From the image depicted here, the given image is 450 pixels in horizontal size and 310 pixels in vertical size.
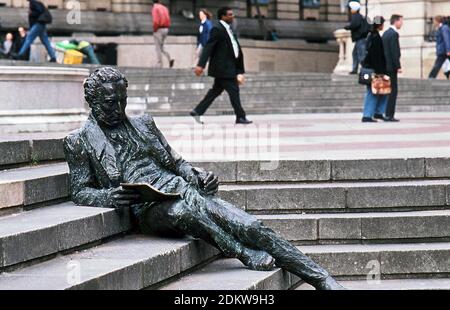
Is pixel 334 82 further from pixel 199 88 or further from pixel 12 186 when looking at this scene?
pixel 12 186

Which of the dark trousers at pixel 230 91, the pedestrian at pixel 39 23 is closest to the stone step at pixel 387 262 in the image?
the dark trousers at pixel 230 91

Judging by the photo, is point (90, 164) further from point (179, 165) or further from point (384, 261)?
point (384, 261)

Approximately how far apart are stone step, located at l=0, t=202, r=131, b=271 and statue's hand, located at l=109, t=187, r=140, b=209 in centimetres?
7

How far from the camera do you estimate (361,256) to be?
9.63 metres

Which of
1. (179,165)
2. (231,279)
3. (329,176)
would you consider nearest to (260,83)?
(329,176)

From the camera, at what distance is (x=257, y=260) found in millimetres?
8531

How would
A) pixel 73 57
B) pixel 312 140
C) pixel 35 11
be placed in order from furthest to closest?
pixel 73 57 < pixel 35 11 < pixel 312 140

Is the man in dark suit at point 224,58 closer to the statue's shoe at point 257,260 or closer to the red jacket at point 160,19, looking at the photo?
the statue's shoe at point 257,260

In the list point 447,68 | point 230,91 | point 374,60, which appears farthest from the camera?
point 447,68

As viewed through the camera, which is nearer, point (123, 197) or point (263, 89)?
point (123, 197)

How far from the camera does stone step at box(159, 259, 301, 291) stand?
26.4ft

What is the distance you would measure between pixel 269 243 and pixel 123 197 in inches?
39.9

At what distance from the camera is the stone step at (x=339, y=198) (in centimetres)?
1016

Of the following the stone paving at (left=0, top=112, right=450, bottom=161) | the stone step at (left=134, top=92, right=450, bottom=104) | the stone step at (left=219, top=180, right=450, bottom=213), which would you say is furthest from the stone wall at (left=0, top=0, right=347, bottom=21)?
the stone step at (left=219, top=180, right=450, bottom=213)
